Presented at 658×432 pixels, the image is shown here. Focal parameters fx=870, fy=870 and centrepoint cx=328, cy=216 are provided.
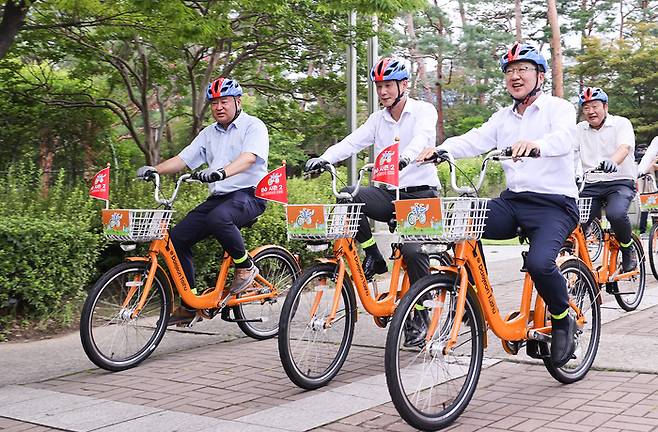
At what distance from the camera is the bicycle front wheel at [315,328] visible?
5.14 metres

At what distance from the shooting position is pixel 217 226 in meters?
6.37

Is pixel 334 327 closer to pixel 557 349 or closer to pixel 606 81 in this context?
pixel 557 349

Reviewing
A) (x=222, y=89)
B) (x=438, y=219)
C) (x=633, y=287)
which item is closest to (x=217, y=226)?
(x=222, y=89)

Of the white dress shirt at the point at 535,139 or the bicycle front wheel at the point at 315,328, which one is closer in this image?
the white dress shirt at the point at 535,139

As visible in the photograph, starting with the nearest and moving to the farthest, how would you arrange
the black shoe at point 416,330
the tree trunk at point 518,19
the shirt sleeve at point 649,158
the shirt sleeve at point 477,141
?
1. the black shoe at point 416,330
2. the shirt sleeve at point 477,141
3. the shirt sleeve at point 649,158
4. the tree trunk at point 518,19

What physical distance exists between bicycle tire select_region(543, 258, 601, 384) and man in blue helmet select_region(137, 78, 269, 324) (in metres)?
2.41

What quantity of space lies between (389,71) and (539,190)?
143cm

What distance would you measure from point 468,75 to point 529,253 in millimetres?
35203

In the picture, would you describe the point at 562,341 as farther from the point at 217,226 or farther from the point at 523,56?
the point at 217,226

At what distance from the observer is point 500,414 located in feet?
15.6

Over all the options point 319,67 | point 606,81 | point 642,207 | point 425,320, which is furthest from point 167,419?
point 606,81

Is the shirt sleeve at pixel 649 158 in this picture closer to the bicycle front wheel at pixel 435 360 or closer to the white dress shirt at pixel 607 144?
the white dress shirt at pixel 607 144

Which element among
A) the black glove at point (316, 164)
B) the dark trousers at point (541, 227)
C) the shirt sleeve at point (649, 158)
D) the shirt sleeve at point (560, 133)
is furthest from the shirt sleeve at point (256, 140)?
the shirt sleeve at point (649, 158)

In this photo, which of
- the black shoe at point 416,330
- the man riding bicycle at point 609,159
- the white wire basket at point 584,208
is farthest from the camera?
the man riding bicycle at point 609,159
